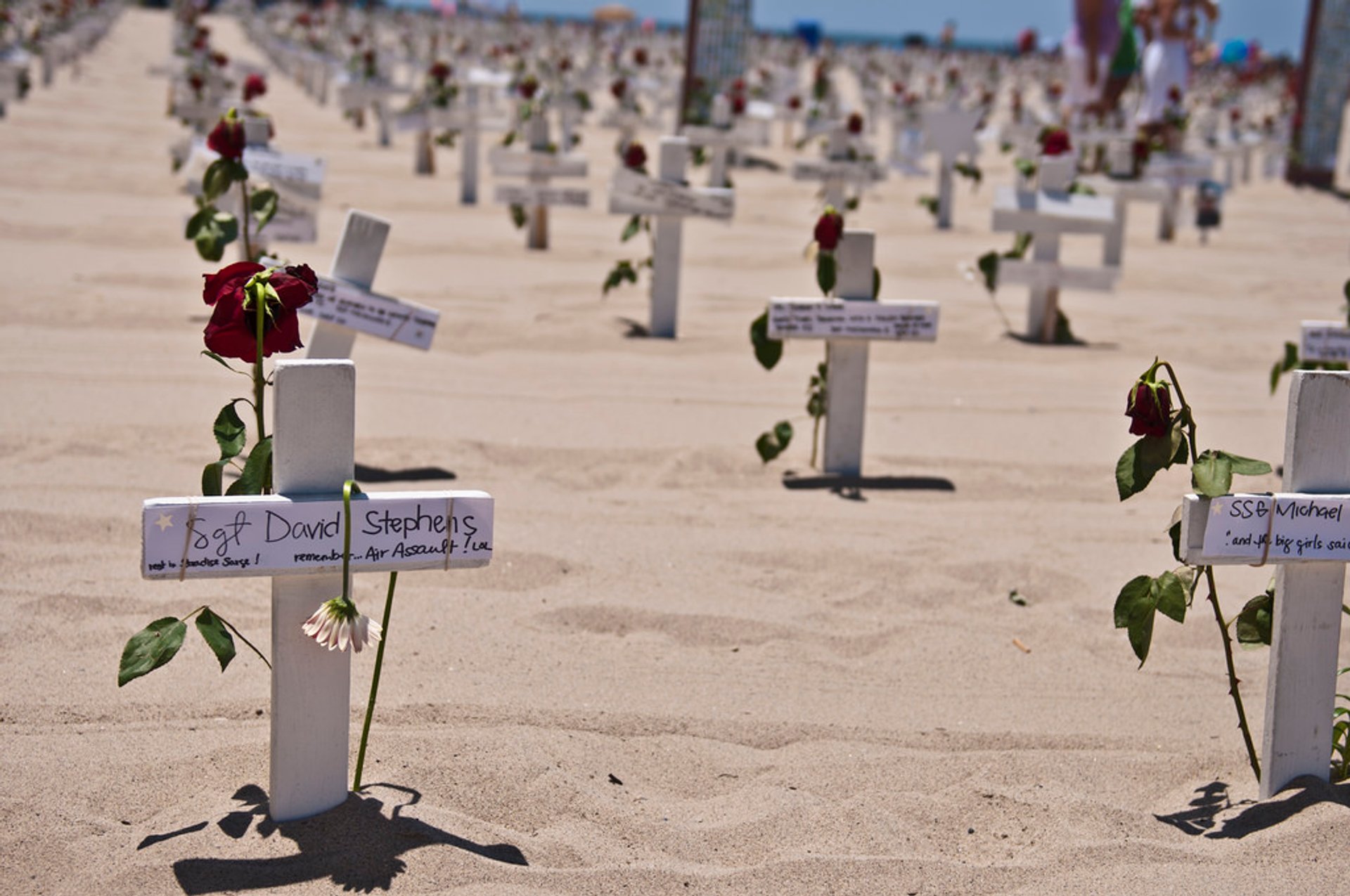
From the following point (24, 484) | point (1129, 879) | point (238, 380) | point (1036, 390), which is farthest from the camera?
point (1036, 390)

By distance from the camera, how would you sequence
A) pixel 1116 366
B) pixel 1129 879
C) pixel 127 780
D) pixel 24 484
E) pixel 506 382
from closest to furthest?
pixel 1129 879 < pixel 127 780 < pixel 24 484 < pixel 506 382 < pixel 1116 366

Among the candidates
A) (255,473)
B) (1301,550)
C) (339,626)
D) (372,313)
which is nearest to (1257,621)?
(1301,550)

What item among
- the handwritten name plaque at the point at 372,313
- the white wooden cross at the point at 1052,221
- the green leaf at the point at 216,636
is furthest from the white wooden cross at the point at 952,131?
the green leaf at the point at 216,636

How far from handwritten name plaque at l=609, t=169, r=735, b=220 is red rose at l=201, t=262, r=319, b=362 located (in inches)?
179

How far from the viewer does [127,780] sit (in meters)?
2.86

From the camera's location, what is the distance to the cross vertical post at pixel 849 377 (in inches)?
199

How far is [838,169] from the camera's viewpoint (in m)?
10.6

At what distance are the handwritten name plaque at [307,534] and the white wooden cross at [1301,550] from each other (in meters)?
1.30

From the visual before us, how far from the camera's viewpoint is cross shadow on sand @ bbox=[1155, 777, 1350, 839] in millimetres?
2873

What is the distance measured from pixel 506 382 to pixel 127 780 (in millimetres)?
3691

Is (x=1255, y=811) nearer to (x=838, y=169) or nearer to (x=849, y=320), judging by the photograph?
(x=849, y=320)

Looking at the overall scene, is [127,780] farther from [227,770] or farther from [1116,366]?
[1116,366]

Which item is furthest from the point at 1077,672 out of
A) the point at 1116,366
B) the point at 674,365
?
the point at 1116,366

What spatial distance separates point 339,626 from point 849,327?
9.33 ft
